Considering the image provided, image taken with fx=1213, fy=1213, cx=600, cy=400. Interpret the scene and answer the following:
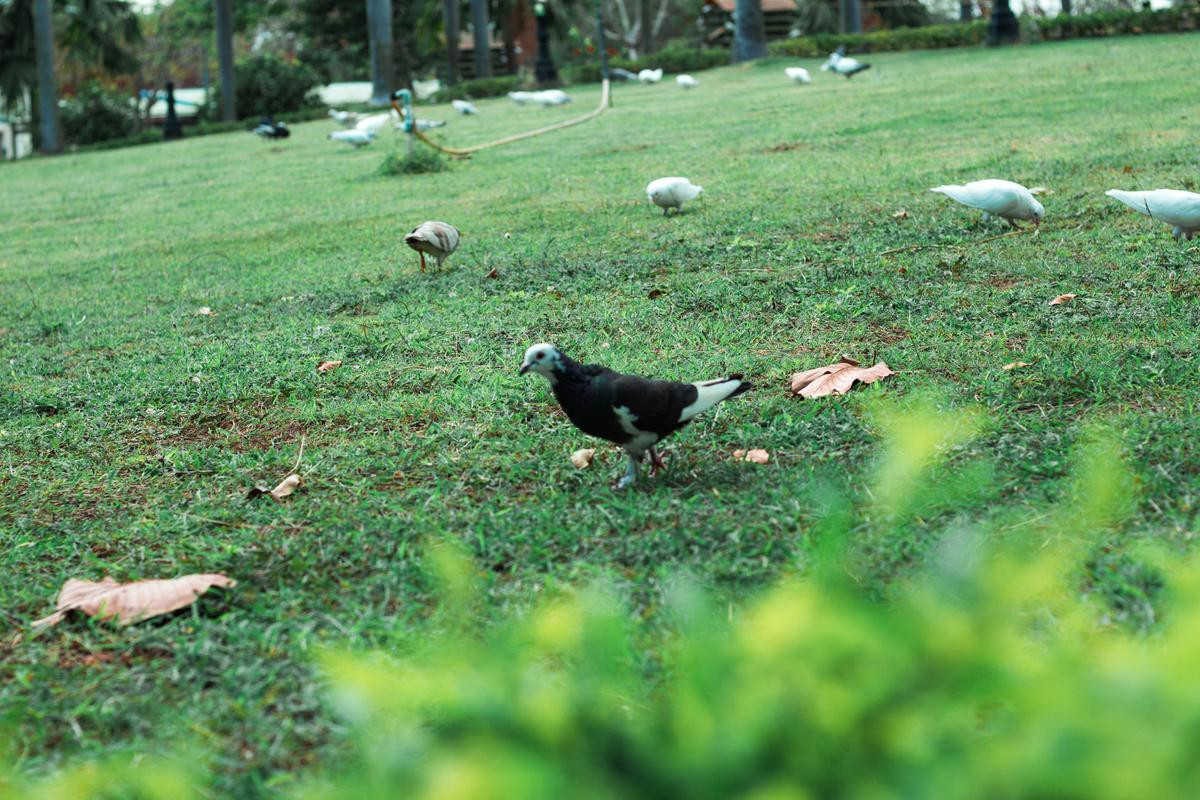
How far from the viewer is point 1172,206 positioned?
4676mm

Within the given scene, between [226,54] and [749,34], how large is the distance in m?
11.8

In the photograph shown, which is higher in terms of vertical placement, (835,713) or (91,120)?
(91,120)

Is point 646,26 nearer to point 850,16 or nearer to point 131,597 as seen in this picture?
point 850,16

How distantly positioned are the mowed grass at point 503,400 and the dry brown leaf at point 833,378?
6cm

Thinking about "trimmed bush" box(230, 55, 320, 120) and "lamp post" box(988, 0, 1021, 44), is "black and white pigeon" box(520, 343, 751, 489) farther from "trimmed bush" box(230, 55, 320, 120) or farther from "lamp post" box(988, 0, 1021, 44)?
"trimmed bush" box(230, 55, 320, 120)

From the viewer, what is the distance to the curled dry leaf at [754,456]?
3064 mm

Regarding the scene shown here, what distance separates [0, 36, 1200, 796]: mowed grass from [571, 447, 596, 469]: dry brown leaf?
26 mm

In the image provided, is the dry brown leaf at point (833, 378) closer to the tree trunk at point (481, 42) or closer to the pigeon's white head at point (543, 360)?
the pigeon's white head at point (543, 360)

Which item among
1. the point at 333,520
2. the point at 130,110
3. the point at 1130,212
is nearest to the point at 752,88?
the point at 1130,212

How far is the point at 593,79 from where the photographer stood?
92.7 ft

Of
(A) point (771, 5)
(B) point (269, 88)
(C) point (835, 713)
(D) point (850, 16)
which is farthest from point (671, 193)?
(A) point (771, 5)

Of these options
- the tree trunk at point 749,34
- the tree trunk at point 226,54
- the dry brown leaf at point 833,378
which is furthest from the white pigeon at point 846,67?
the dry brown leaf at point 833,378

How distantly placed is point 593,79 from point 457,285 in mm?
23502

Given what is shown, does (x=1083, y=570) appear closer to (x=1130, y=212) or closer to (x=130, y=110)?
(x=1130, y=212)
